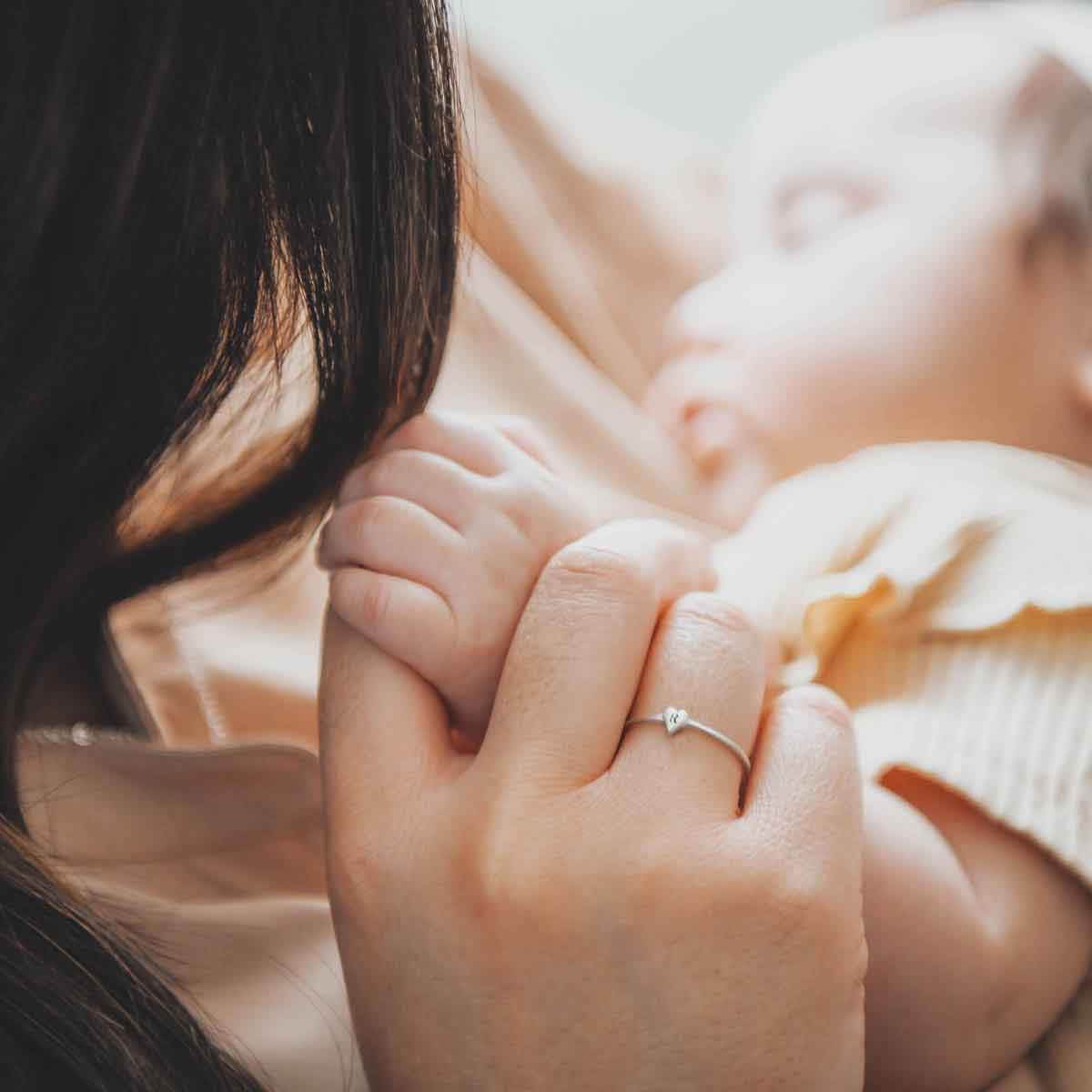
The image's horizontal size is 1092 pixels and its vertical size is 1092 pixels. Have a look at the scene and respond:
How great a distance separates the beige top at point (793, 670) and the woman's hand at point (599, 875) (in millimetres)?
108

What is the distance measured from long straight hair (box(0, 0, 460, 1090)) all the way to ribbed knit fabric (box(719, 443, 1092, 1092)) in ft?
1.02

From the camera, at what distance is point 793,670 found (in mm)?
717

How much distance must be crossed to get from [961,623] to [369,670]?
35 centimetres

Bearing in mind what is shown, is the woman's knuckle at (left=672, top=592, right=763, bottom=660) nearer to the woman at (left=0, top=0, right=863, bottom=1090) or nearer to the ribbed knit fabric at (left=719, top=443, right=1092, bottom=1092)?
the woman at (left=0, top=0, right=863, bottom=1090)

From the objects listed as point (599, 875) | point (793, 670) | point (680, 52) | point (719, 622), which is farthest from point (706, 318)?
point (680, 52)

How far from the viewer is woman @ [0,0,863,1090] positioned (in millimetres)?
413

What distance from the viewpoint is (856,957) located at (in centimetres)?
51

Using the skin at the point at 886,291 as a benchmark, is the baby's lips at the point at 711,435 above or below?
below

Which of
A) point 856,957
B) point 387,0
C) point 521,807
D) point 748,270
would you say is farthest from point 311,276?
point 748,270

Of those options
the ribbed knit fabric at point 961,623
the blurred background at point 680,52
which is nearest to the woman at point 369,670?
the ribbed knit fabric at point 961,623

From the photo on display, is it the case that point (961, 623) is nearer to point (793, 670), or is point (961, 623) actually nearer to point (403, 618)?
point (793, 670)

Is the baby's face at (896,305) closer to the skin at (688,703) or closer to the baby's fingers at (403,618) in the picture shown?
the skin at (688,703)

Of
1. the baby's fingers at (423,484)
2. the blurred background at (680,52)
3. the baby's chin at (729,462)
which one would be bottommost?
the baby's chin at (729,462)

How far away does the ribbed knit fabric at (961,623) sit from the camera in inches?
25.0
